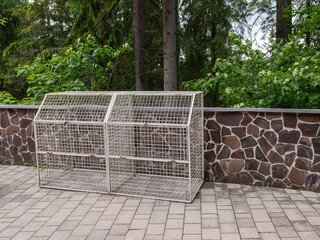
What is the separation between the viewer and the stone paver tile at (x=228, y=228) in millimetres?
3977

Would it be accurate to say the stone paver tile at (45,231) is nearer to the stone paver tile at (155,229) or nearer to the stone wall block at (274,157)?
the stone paver tile at (155,229)

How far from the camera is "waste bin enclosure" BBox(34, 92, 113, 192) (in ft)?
19.0

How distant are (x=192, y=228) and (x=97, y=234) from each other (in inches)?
45.0

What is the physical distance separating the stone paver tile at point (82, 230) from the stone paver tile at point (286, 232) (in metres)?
2.27

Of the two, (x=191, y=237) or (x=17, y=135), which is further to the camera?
(x=17, y=135)

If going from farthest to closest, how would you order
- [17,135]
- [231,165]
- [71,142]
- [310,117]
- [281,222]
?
[17,135], [71,142], [231,165], [310,117], [281,222]

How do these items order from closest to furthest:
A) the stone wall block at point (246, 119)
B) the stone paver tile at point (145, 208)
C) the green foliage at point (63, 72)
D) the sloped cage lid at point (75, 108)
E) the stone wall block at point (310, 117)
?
the stone paver tile at point (145, 208)
the stone wall block at point (310, 117)
the stone wall block at point (246, 119)
the sloped cage lid at point (75, 108)
the green foliage at point (63, 72)

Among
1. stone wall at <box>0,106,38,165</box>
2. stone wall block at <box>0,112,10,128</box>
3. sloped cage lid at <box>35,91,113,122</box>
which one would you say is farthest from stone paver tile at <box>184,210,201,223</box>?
stone wall block at <box>0,112,10,128</box>

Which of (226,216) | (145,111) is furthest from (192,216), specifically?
(145,111)

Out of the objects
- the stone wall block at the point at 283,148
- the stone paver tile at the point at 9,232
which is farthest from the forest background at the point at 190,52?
the stone paver tile at the point at 9,232

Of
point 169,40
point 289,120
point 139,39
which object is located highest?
point 139,39

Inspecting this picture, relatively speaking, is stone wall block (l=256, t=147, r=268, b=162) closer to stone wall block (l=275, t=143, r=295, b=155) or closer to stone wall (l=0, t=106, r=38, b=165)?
stone wall block (l=275, t=143, r=295, b=155)

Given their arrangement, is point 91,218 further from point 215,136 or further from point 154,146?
point 215,136

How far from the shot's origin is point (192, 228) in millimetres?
4070
